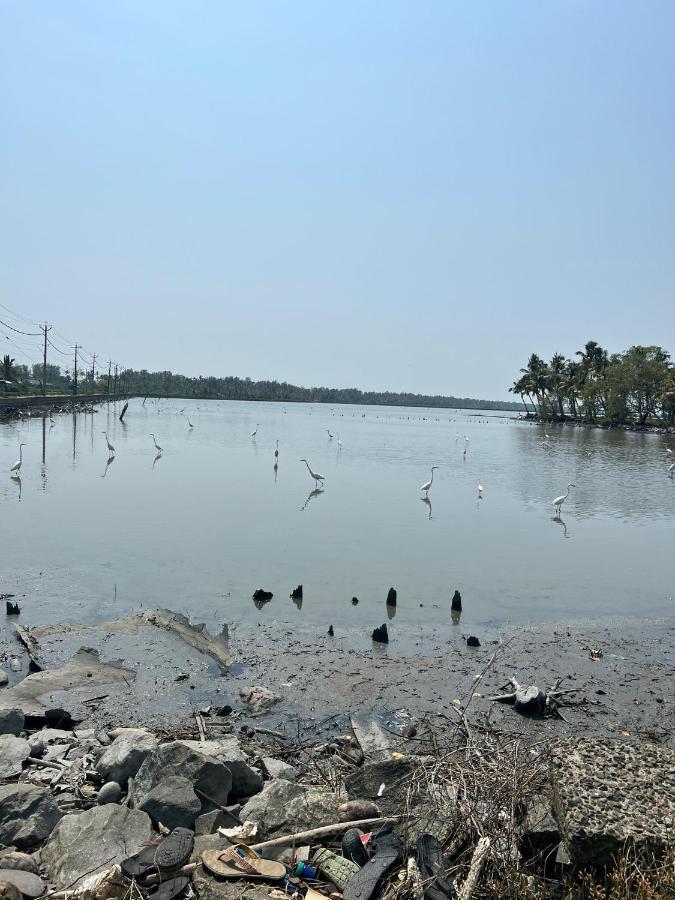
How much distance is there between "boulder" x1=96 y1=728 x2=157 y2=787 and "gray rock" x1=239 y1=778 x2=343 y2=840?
3.29ft

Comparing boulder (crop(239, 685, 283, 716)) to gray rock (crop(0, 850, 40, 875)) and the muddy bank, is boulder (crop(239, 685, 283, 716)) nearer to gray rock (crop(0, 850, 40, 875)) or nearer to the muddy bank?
the muddy bank

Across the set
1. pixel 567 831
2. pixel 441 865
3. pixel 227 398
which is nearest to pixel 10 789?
pixel 441 865

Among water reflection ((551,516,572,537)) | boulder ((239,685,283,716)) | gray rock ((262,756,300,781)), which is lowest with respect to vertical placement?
water reflection ((551,516,572,537))

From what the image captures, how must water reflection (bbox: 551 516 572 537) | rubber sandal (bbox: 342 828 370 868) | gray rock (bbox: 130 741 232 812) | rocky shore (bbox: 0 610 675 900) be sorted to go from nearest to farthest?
1. rocky shore (bbox: 0 610 675 900)
2. rubber sandal (bbox: 342 828 370 868)
3. gray rock (bbox: 130 741 232 812)
4. water reflection (bbox: 551 516 572 537)

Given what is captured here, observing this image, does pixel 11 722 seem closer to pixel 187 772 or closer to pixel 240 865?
pixel 187 772

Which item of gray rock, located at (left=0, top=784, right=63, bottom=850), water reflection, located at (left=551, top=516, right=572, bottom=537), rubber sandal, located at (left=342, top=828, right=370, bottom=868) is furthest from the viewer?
water reflection, located at (left=551, top=516, right=572, bottom=537)

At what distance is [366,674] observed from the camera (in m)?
7.83

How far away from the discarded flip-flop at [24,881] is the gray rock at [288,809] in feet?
4.02

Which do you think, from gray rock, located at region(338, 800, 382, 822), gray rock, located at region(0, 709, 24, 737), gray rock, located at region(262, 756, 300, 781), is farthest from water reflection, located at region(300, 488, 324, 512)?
gray rock, located at region(338, 800, 382, 822)

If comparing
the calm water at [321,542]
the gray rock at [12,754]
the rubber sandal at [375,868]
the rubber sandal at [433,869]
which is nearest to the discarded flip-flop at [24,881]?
the gray rock at [12,754]

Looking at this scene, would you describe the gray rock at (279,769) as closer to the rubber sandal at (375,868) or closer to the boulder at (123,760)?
the boulder at (123,760)

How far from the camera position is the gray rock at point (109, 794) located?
14.9 ft

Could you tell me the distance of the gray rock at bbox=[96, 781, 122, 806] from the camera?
4.54 metres

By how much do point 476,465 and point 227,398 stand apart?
158 meters
